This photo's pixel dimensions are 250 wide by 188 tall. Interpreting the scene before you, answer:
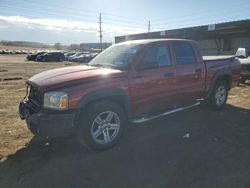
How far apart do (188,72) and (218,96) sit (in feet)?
6.00

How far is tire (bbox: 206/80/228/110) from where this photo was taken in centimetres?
686

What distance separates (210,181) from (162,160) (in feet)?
2.77

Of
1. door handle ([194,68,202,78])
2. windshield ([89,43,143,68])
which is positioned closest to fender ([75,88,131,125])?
windshield ([89,43,143,68])

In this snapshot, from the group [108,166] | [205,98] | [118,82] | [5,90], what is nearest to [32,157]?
[108,166]

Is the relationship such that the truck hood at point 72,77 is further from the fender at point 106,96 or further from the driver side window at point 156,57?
the driver side window at point 156,57

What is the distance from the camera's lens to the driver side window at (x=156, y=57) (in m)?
4.89

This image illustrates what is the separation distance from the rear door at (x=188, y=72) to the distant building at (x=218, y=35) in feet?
69.9

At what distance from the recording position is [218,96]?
23.1ft

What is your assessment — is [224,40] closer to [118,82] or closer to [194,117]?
[194,117]

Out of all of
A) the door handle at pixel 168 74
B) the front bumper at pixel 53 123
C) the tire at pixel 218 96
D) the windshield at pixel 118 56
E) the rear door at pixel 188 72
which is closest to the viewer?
the front bumper at pixel 53 123

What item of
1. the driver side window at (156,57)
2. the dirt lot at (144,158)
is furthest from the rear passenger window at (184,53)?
the dirt lot at (144,158)

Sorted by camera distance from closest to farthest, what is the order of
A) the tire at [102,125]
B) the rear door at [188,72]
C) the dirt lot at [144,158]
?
1. the dirt lot at [144,158]
2. the tire at [102,125]
3. the rear door at [188,72]

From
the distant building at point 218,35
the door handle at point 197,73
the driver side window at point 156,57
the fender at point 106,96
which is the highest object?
the distant building at point 218,35

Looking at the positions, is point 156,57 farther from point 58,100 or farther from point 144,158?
point 58,100
